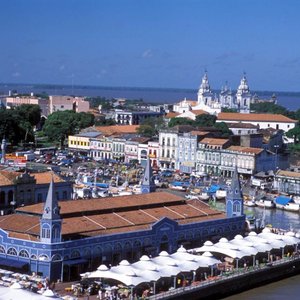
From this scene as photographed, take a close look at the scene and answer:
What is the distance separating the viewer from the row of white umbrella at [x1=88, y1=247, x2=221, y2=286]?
29062mm

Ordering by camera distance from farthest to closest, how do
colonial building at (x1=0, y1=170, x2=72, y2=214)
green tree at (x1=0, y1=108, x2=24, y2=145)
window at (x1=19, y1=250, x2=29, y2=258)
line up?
green tree at (x1=0, y1=108, x2=24, y2=145), colonial building at (x1=0, y1=170, x2=72, y2=214), window at (x1=19, y1=250, x2=29, y2=258)

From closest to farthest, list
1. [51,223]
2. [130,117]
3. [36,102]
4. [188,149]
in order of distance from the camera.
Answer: [51,223]
[188,149]
[130,117]
[36,102]

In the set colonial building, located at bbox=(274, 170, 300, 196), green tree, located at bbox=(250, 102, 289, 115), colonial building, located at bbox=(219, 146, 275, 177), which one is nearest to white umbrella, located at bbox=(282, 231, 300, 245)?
colonial building, located at bbox=(274, 170, 300, 196)

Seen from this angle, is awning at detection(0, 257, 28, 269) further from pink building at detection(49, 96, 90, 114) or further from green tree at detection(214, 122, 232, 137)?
pink building at detection(49, 96, 90, 114)

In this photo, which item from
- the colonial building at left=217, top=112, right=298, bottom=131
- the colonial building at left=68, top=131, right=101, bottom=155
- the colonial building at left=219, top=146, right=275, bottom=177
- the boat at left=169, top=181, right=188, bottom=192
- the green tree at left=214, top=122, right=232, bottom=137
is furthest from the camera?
the colonial building at left=217, top=112, right=298, bottom=131

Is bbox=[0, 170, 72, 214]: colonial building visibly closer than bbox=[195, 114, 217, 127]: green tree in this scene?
Yes

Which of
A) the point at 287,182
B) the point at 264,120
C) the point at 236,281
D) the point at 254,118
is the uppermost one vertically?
the point at 254,118

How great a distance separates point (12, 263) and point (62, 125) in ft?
188

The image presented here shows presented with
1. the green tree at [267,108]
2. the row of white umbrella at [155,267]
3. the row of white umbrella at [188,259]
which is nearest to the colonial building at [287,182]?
the row of white umbrella at [188,259]

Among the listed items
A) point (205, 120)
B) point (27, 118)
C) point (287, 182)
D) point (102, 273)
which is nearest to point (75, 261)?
point (102, 273)

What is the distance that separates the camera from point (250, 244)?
35031 millimetres

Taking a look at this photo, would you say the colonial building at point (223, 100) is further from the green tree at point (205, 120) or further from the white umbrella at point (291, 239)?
the white umbrella at point (291, 239)

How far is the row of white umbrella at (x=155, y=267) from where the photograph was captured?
2906 cm

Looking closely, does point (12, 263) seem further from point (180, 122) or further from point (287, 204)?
point (180, 122)
